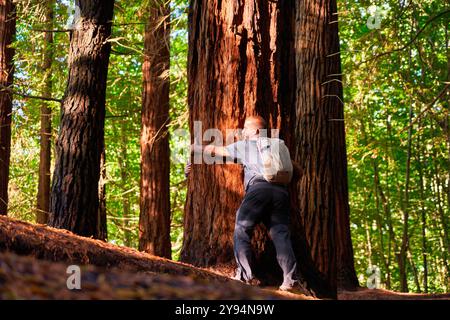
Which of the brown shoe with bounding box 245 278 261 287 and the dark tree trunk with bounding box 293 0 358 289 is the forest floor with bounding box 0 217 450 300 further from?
the dark tree trunk with bounding box 293 0 358 289

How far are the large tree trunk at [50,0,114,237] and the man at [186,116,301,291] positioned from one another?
2435mm

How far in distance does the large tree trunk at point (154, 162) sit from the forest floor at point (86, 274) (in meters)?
8.62

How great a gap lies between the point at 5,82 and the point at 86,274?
13044 millimetres

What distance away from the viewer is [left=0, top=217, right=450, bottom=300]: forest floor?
3.10 meters

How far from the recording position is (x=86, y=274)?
3.61 metres

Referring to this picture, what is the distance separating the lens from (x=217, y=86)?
7984mm

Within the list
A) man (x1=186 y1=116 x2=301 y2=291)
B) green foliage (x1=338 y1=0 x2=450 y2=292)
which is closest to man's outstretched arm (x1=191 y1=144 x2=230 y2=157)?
man (x1=186 y1=116 x2=301 y2=291)

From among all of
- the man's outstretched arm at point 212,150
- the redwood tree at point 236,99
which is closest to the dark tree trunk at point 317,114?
the redwood tree at point 236,99

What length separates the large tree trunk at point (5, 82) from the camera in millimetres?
15547

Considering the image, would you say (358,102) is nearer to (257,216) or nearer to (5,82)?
(5,82)
